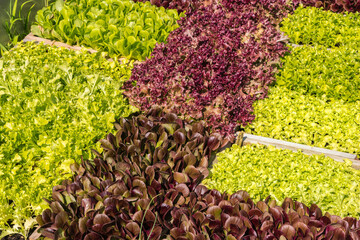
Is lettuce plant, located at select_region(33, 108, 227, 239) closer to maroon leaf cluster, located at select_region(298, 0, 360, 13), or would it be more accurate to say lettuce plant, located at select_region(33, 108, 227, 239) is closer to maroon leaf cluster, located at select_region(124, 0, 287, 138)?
maroon leaf cluster, located at select_region(124, 0, 287, 138)

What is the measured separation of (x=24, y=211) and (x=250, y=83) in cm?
316

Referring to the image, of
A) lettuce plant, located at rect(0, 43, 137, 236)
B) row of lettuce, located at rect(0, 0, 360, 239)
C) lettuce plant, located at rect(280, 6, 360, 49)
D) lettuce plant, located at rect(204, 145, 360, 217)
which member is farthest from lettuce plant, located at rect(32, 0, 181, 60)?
lettuce plant, located at rect(204, 145, 360, 217)

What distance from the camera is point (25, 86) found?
433 centimetres

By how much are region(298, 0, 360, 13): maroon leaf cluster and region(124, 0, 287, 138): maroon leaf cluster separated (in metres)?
3.21

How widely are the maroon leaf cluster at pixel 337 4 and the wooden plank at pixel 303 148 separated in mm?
4386

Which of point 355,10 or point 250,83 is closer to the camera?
point 250,83

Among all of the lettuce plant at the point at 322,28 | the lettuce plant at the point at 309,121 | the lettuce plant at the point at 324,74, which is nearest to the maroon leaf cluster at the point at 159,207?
the lettuce plant at the point at 309,121

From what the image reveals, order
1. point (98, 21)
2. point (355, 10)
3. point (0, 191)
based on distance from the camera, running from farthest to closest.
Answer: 1. point (355, 10)
2. point (98, 21)
3. point (0, 191)

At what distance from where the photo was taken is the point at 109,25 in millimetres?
5750

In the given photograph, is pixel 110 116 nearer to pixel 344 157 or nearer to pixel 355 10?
pixel 344 157

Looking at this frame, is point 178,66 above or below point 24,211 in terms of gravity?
above

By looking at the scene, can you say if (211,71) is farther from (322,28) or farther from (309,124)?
(322,28)

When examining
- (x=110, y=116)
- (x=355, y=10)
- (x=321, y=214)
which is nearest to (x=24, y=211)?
(x=110, y=116)

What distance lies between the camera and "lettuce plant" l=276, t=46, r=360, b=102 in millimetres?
4988
